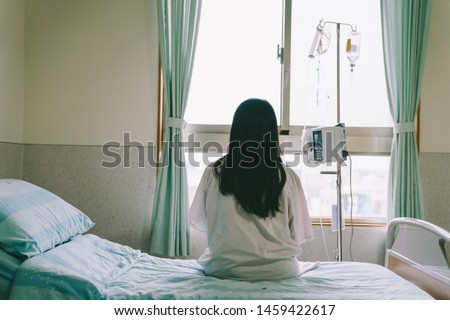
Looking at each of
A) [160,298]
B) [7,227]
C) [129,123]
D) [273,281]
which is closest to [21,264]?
[7,227]

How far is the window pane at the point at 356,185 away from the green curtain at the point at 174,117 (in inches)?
30.3

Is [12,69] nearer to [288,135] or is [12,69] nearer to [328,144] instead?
[288,135]

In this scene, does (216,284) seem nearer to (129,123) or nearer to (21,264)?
(21,264)

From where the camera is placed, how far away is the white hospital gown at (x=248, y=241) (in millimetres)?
1330

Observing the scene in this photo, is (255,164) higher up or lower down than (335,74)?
lower down

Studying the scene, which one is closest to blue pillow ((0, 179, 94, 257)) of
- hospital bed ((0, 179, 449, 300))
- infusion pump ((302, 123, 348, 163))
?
hospital bed ((0, 179, 449, 300))

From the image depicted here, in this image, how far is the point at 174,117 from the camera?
2227 millimetres

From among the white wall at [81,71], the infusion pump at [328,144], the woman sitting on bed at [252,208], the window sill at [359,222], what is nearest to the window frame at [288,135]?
the window sill at [359,222]

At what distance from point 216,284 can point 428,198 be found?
1728 millimetres

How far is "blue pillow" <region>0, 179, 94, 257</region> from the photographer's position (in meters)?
1.22

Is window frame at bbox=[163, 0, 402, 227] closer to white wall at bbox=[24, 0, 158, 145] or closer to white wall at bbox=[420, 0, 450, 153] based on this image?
white wall at bbox=[420, 0, 450, 153]

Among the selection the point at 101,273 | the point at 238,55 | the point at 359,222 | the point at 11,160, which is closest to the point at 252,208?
the point at 101,273

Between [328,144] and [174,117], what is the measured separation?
0.96 m

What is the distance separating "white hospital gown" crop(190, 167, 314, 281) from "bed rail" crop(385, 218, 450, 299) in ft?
1.64
